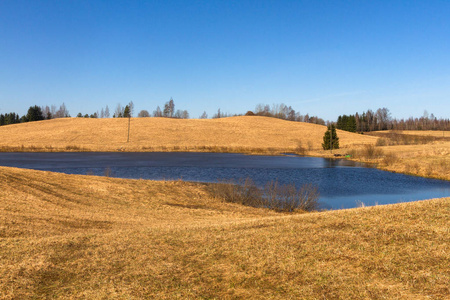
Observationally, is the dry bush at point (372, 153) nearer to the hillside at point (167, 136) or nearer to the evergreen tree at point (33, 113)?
the hillside at point (167, 136)

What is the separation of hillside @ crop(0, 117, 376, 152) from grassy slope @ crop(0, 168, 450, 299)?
65842 millimetres

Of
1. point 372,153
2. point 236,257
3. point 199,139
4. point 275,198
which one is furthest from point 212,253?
point 199,139

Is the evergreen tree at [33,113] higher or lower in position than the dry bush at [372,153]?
higher

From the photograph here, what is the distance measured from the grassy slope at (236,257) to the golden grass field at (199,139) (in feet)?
133

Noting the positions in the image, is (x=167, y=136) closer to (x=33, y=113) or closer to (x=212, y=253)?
(x=33, y=113)

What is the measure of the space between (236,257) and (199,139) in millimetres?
83485

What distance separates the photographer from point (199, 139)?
3578 inches

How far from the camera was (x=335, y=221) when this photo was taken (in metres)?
9.94

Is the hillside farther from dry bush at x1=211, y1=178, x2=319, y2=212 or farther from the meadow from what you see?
the meadow

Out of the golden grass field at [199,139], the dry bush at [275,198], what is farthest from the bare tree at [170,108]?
the dry bush at [275,198]

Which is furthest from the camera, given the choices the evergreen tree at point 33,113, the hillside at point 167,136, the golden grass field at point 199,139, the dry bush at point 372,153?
the evergreen tree at point 33,113

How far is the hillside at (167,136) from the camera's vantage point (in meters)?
77.4

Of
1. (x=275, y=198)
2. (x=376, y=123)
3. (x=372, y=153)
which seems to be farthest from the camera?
(x=376, y=123)

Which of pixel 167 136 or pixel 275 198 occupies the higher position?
pixel 167 136
